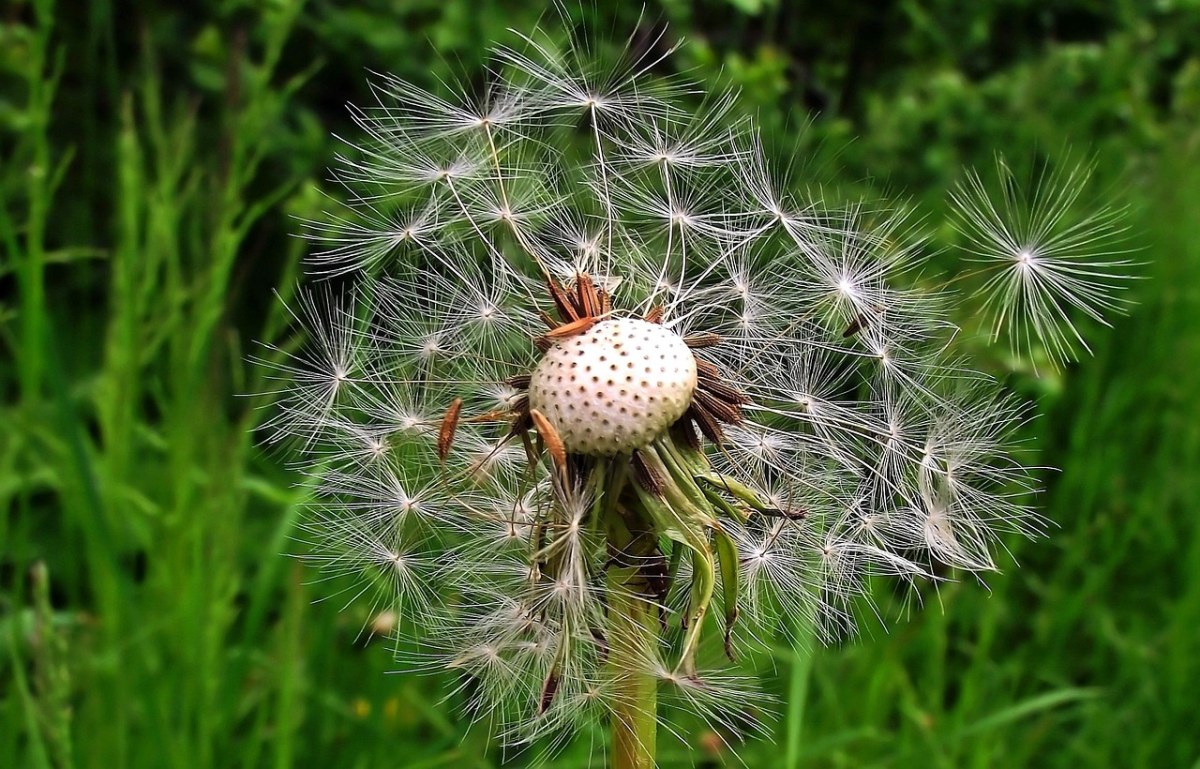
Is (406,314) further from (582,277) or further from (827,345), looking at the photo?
(827,345)

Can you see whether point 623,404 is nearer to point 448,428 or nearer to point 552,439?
point 552,439

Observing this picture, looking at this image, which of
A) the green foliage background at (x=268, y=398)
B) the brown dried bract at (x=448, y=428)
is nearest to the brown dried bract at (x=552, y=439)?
the brown dried bract at (x=448, y=428)

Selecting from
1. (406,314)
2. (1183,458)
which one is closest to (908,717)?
(1183,458)

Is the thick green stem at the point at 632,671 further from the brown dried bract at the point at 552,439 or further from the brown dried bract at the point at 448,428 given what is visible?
the brown dried bract at the point at 448,428

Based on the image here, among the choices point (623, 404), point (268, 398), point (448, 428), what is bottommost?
point (268, 398)

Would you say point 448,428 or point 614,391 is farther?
point 448,428

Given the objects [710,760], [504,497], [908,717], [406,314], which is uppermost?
[406,314]

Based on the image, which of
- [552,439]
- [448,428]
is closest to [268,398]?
[448,428]
